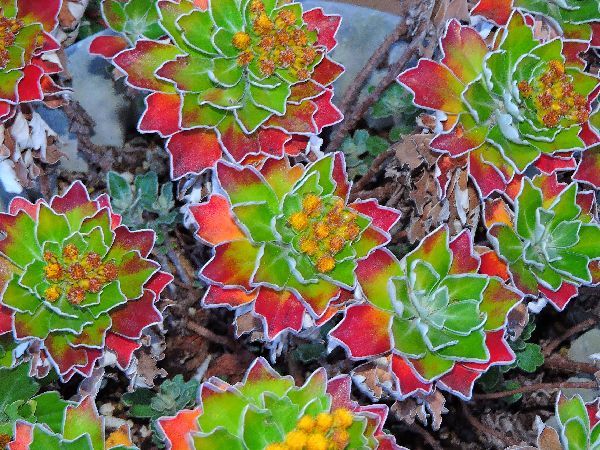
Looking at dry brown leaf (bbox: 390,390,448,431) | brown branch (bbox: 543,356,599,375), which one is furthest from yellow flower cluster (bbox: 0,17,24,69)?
brown branch (bbox: 543,356,599,375)

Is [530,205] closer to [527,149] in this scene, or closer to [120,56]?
[527,149]

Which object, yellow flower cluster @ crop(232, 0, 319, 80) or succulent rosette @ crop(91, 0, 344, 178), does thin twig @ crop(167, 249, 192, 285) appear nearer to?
succulent rosette @ crop(91, 0, 344, 178)

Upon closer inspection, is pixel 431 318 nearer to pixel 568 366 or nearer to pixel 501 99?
pixel 501 99

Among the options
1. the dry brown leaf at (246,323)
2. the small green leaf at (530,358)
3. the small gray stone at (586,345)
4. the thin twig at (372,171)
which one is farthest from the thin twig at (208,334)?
the small gray stone at (586,345)

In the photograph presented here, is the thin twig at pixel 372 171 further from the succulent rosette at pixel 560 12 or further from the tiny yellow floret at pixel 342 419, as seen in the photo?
the tiny yellow floret at pixel 342 419

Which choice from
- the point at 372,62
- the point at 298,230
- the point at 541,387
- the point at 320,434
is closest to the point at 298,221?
the point at 298,230
